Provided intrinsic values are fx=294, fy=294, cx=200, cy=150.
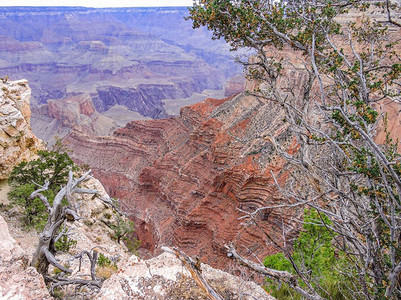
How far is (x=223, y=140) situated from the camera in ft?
98.7

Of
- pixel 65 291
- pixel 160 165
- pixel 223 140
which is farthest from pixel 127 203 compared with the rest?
pixel 65 291

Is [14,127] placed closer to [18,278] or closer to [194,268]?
[18,278]

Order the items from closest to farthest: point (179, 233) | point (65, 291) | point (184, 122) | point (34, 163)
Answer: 1. point (65, 291)
2. point (34, 163)
3. point (179, 233)
4. point (184, 122)

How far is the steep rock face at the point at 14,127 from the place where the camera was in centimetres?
Result: 1914

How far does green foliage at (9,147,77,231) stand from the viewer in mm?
15461

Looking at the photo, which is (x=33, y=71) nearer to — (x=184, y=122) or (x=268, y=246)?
(x=184, y=122)

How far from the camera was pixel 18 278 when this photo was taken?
18.7 ft

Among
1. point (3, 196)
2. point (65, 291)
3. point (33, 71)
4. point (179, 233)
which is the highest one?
point (65, 291)

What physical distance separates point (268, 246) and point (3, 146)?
62.6ft

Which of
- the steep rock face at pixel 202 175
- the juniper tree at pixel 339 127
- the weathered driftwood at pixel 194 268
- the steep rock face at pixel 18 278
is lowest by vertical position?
the steep rock face at pixel 202 175

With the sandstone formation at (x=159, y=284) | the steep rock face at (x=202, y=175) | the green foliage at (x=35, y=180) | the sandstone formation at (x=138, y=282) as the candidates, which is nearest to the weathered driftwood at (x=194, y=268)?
the sandstone formation at (x=138, y=282)

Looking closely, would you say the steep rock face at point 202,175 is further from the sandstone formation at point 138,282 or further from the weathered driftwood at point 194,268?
the weathered driftwood at point 194,268

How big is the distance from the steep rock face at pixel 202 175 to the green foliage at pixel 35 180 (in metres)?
10.8

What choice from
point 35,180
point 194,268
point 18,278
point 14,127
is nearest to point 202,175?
point 35,180
